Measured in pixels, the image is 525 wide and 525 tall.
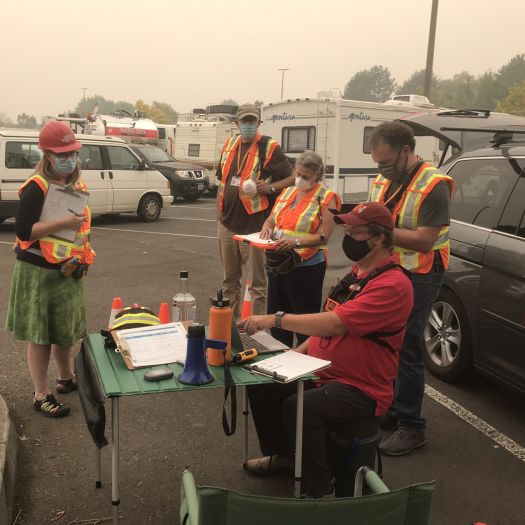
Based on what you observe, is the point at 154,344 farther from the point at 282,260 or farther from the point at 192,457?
the point at 282,260

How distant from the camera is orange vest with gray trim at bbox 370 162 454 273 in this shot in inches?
134

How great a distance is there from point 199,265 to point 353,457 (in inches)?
253

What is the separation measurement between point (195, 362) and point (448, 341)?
107 inches

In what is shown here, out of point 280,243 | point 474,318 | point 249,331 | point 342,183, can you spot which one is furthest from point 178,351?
point 342,183

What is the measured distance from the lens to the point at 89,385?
2957 millimetres

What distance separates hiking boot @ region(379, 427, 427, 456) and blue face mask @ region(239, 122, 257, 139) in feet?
8.60

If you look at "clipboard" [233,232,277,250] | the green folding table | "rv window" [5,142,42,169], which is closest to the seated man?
the green folding table

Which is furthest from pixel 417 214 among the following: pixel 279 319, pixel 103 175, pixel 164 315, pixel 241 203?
pixel 103 175

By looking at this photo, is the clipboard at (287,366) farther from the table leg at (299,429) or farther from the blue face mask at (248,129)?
the blue face mask at (248,129)

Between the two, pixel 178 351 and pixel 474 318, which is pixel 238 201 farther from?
pixel 178 351

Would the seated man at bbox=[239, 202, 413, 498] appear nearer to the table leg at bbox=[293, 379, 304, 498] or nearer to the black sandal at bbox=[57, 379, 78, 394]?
the table leg at bbox=[293, 379, 304, 498]

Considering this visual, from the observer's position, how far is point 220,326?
9.20ft

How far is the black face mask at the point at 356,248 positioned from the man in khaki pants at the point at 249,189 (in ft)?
6.97

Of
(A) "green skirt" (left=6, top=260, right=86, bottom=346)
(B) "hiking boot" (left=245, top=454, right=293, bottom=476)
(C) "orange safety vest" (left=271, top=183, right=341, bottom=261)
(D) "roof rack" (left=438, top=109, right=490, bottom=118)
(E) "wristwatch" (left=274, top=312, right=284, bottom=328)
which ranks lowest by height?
(B) "hiking boot" (left=245, top=454, right=293, bottom=476)
